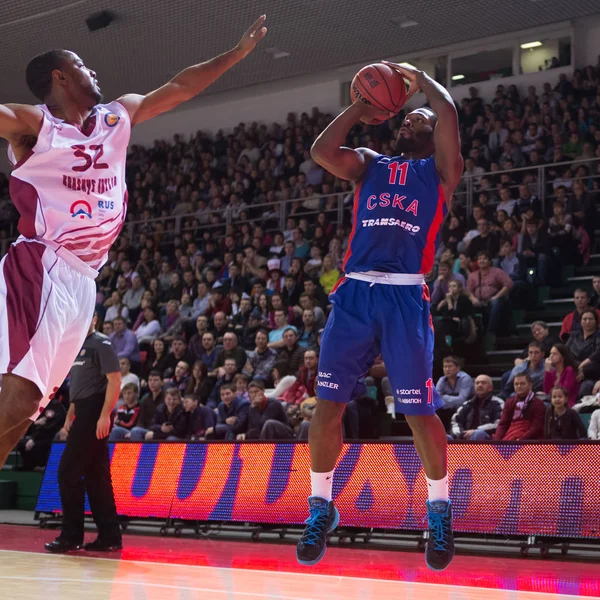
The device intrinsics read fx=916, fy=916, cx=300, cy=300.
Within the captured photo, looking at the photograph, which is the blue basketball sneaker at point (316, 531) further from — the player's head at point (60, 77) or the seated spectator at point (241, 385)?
the seated spectator at point (241, 385)

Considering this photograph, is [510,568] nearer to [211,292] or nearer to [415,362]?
[415,362]

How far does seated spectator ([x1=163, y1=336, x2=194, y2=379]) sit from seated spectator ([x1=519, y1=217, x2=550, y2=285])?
5.11 meters

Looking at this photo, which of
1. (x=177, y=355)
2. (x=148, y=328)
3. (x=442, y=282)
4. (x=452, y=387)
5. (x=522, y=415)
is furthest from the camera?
(x=148, y=328)

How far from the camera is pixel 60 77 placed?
13.1ft

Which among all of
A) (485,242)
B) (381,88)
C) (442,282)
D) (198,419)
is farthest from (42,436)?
(381,88)

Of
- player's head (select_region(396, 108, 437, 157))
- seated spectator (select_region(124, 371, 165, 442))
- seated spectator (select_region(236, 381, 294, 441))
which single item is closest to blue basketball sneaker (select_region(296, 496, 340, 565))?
player's head (select_region(396, 108, 437, 157))

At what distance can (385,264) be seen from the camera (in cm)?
466

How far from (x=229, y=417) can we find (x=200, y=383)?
5.57 ft

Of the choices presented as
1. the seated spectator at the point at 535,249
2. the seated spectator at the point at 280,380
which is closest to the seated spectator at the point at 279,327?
the seated spectator at the point at 280,380

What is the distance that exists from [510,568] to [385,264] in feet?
11.0

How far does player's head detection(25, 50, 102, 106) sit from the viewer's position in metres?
3.99

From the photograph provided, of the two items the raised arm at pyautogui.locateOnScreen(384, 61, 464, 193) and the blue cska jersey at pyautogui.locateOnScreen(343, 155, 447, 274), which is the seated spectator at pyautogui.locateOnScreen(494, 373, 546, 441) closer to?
the blue cska jersey at pyautogui.locateOnScreen(343, 155, 447, 274)

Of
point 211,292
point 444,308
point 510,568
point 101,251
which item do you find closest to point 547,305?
point 444,308

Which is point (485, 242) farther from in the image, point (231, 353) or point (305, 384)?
point (231, 353)
